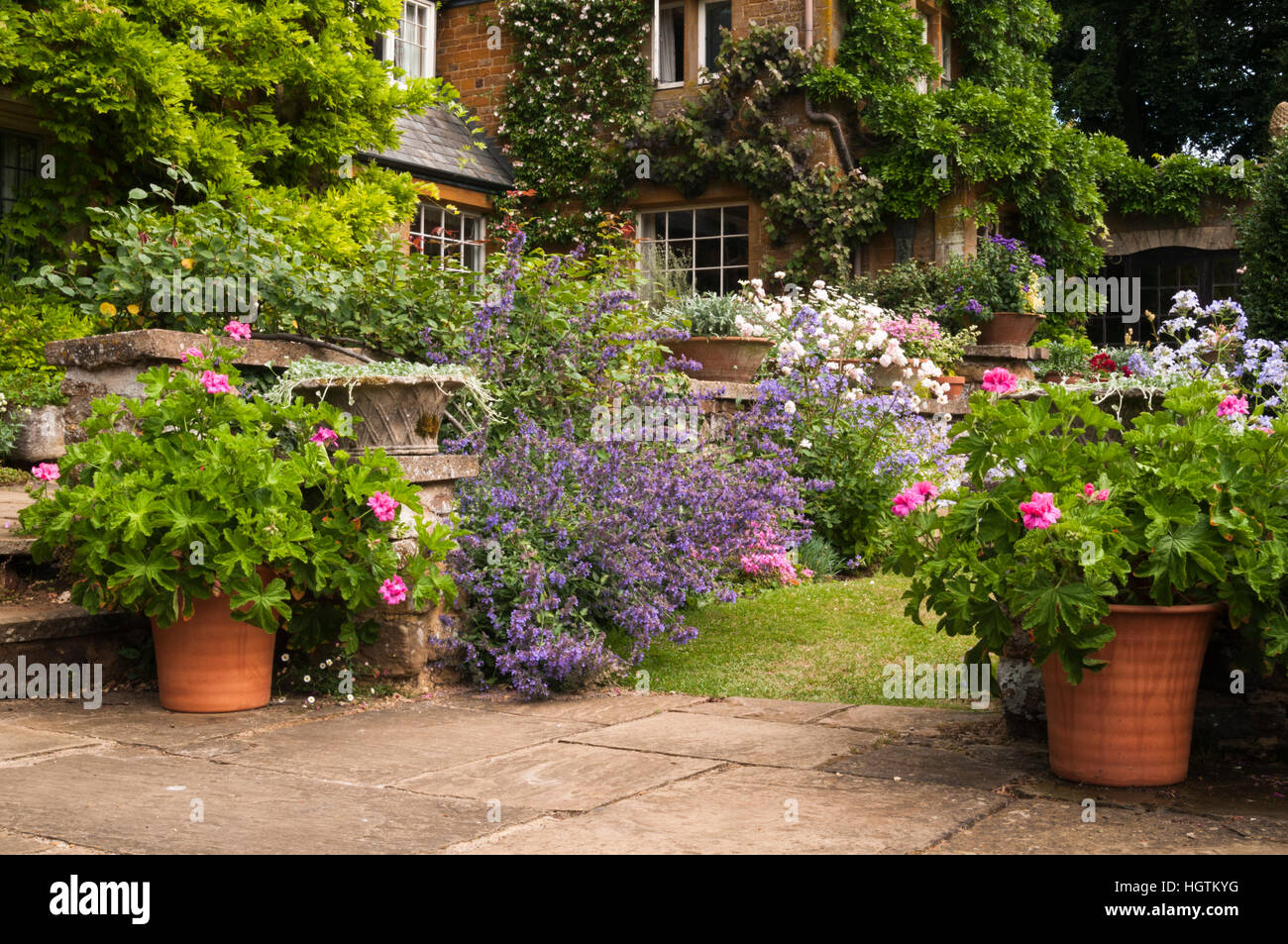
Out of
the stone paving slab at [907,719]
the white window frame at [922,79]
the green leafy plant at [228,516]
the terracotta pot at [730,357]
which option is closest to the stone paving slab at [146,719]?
the green leafy plant at [228,516]

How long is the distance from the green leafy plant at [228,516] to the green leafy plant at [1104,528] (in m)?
1.80

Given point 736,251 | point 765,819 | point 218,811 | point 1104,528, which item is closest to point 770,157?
point 736,251

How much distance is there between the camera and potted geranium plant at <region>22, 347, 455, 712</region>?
389 cm

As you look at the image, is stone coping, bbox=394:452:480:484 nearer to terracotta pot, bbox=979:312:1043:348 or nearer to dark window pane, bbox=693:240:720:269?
terracotta pot, bbox=979:312:1043:348

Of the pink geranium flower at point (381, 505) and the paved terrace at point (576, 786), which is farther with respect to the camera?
the pink geranium flower at point (381, 505)

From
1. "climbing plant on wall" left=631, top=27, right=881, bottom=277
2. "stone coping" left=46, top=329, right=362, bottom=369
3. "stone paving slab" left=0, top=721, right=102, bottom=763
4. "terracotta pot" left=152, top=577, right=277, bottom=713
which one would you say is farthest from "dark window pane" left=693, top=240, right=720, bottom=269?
"stone paving slab" left=0, top=721, right=102, bottom=763

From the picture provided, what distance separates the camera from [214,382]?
13.6ft

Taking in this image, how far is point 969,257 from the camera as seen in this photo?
41.5 ft

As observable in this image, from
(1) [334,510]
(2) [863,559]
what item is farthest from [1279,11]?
(1) [334,510]

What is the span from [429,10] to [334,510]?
12410 mm

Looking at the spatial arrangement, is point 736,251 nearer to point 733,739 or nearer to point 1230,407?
point 1230,407

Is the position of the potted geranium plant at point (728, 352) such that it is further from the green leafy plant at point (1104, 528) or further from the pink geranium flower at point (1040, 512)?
the pink geranium flower at point (1040, 512)

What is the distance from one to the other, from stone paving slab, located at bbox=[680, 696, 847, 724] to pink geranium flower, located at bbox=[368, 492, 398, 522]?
120 centimetres

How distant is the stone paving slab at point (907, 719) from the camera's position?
3910mm
